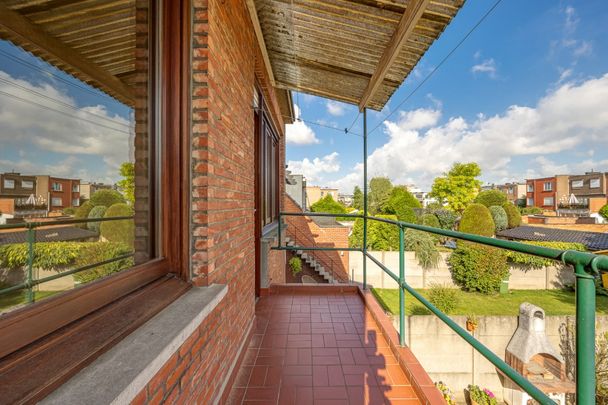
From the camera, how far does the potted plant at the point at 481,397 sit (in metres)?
6.55

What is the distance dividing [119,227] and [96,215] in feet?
0.40

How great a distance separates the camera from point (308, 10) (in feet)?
6.65

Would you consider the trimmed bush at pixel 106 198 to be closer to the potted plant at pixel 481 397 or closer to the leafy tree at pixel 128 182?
the leafy tree at pixel 128 182

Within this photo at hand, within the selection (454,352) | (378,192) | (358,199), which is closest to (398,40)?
(454,352)

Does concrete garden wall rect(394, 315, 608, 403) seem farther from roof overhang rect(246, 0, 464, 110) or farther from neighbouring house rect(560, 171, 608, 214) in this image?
neighbouring house rect(560, 171, 608, 214)

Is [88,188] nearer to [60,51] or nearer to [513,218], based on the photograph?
[60,51]

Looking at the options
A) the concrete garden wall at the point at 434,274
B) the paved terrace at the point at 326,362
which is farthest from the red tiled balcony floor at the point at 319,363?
the concrete garden wall at the point at 434,274

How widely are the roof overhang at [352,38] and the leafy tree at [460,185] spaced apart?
1037 inches

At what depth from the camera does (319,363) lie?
197cm

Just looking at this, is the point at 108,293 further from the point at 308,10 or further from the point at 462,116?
the point at 462,116

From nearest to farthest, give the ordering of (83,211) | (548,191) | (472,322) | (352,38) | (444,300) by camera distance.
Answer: (83,211) < (352,38) < (472,322) < (444,300) < (548,191)

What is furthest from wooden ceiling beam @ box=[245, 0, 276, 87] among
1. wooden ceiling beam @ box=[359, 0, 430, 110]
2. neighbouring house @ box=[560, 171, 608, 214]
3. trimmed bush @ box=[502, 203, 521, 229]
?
neighbouring house @ box=[560, 171, 608, 214]

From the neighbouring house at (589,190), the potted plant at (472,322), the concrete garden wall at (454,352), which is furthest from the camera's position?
the neighbouring house at (589,190)

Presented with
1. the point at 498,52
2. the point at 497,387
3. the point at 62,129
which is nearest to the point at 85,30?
the point at 62,129
